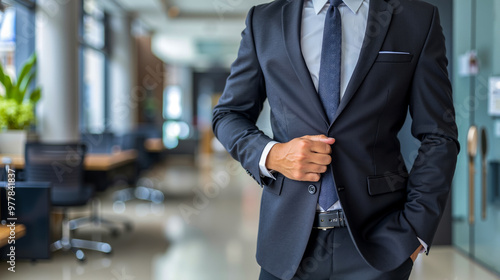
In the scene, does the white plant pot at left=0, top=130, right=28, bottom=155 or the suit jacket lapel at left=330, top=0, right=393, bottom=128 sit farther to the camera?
the white plant pot at left=0, top=130, right=28, bottom=155

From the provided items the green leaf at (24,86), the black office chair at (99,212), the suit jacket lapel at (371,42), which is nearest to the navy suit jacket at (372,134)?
the suit jacket lapel at (371,42)

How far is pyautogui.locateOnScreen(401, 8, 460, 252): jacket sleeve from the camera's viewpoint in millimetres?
1066

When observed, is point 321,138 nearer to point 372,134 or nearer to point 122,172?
point 372,134

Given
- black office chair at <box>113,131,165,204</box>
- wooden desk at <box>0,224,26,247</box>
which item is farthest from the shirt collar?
black office chair at <box>113,131,165,204</box>

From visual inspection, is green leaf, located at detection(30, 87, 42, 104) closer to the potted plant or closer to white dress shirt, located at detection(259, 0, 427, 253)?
the potted plant

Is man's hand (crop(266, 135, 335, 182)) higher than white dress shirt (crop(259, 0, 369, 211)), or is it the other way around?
white dress shirt (crop(259, 0, 369, 211))

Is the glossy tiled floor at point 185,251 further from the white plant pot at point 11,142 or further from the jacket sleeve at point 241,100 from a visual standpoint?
the jacket sleeve at point 241,100

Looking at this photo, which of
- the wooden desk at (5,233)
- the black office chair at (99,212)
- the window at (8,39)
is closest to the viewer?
the wooden desk at (5,233)

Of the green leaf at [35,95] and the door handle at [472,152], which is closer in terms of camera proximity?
the door handle at [472,152]

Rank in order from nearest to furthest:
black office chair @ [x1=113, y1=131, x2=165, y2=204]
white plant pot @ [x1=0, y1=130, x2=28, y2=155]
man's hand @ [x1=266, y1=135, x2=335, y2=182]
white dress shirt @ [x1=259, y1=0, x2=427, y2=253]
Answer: man's hand @ [x1=266, y1=135, x2=335, y2=182], white dress shirt @ [x1=259, y1=0, x2=427, y2=253], white plant pot @ [x1=0, y1=130, x2=28, y2=155], black office chair @ [x1=113, y1=131, x2=165, y2=204]

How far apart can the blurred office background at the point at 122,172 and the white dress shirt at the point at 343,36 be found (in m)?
1.34

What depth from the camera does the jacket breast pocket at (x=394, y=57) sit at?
42.1 inches

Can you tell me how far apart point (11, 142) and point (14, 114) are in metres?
0.32

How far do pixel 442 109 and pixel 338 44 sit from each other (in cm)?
29
